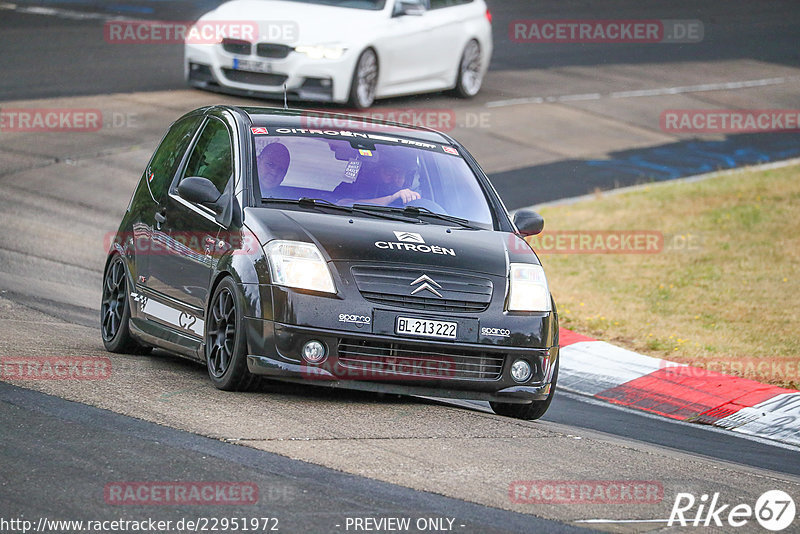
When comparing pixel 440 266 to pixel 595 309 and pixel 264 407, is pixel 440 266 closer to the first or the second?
pixel 264 407

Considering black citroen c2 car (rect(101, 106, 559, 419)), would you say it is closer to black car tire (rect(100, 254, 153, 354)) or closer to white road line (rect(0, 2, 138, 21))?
black car tire (rect(100, 254, 153, 354))

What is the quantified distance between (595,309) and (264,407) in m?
6.24

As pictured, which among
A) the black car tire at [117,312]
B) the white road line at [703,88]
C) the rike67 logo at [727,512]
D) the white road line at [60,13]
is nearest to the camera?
the rike67 logo at [727,512]

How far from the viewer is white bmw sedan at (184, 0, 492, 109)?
19.5 metres

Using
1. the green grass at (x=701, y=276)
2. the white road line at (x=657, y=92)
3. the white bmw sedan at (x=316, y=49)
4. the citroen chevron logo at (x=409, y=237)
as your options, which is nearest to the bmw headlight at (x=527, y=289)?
the citroen chevron logo at (x=409, y=237)

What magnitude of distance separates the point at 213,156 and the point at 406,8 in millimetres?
12179

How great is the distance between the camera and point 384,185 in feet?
29.3

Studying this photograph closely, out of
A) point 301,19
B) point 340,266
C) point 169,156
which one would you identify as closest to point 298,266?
point 340,266

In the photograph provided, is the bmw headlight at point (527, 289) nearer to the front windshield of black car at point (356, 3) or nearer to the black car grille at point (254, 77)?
the black car grille at point (254, 77)

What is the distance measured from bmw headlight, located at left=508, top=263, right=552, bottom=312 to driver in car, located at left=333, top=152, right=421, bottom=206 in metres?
0.94

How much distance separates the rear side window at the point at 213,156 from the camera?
899 cm

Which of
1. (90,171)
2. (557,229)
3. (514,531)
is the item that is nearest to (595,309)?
(557,229)

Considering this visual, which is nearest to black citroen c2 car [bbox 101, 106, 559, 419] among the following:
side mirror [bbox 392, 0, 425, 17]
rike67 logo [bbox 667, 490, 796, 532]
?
rike67 logo [bbox 667, 490, 796, 532]

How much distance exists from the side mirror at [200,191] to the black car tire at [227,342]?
577mm
